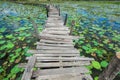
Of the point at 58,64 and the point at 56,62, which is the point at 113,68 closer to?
the point at 58,64

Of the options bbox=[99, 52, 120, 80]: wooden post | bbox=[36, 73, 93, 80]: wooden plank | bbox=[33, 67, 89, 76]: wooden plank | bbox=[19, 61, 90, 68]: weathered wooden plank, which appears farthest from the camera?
bbox=[19, 61, 90, 68]: weathered wooden plank

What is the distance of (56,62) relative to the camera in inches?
192

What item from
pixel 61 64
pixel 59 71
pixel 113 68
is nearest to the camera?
pixel 113 68

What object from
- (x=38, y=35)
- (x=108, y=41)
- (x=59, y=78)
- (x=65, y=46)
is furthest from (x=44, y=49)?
(x=108, y=41)

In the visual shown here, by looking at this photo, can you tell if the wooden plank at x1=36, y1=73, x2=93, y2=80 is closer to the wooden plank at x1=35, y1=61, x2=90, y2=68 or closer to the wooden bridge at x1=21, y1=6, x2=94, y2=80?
the wooden bridge at x1=21, y1=6, x2=94, y2=80

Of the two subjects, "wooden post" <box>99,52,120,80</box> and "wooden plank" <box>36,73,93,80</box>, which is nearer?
"wooden post" <box>99,52,120,80</box>

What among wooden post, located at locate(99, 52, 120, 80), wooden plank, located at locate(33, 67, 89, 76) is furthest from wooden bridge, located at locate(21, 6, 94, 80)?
wooden post, located at locate(99, 52, 120, 80)

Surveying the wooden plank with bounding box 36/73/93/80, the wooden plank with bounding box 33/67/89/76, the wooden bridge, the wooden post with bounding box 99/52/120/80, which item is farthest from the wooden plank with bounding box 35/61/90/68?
the wooden post with bounding box 99/52/120/80

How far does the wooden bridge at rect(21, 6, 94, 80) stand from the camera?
155 inches

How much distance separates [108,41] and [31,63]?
258 inches

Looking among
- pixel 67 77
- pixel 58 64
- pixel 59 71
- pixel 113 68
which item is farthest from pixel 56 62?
pixel 113 68

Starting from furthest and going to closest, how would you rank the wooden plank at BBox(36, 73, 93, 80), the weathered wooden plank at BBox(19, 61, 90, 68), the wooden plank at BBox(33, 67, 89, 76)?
1. the weathered wooden plank at BBox(19, 61, 90, 68)
2. the wooden plank at BBox(33, 67, 89, 76)
3. the wooden plank at BBox(36, 73, 93, 80)

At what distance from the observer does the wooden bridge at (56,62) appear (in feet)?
12.9

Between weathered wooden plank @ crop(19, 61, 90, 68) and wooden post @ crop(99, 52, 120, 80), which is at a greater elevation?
wooden post @ crop(99, 52, 120, 80)
